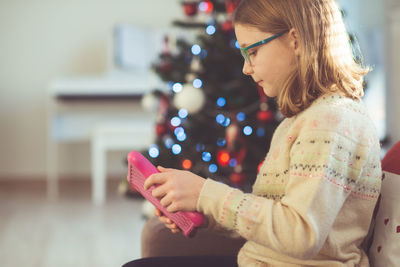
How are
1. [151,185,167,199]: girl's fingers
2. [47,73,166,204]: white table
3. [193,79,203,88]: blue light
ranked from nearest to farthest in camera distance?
[151,185,167,199]: girl's fingers → [193,79,203,88]: blue light → [47,73,166,204]: white table

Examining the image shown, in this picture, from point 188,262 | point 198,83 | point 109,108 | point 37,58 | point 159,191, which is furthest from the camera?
point 37,58

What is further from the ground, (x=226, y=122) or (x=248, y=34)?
(x=248, y=34)

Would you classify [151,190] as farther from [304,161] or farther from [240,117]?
[240,117]

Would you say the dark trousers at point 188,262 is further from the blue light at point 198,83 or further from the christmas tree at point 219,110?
the blue light at point 198,83

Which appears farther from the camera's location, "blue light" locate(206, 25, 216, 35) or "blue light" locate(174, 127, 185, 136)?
"blue light" locate(174, 127, 185, 136)

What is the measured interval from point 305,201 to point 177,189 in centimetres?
21

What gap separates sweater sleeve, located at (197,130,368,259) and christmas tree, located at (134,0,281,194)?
1501 millimetres

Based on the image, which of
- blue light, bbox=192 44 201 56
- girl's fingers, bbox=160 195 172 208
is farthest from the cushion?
blue light, bbox=192 44 201 56

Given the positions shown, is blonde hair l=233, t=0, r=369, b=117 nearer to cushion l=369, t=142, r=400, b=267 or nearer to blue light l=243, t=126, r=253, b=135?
cushion l=369, t=142, r=400, b=267

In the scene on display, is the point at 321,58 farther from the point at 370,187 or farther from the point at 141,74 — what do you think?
the point at 141,74

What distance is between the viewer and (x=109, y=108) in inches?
180

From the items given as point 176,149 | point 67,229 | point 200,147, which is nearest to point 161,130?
point 176,149

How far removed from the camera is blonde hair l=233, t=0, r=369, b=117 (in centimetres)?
90

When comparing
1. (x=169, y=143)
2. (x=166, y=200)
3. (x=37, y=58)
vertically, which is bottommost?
(x=169, y=143)
